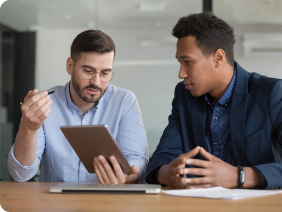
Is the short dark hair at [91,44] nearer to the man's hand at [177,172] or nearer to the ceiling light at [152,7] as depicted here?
the man's hand at [177,172]

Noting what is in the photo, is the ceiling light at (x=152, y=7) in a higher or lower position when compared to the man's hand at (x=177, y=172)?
higher

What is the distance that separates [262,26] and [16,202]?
300cm

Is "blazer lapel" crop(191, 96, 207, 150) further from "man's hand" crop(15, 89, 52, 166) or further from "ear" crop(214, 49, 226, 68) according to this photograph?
"man's hand" crop(15, 89, 52, 166)

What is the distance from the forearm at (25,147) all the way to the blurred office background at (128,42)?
187 cm

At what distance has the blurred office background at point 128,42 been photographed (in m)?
3.27

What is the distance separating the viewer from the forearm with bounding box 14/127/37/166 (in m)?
1.49

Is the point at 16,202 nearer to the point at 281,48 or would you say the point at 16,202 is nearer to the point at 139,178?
the point at 139,178

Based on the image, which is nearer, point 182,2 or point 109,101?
point 109,101

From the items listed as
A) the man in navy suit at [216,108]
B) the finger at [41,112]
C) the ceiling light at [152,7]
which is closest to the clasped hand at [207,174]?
the man in navy suit at [216,108]

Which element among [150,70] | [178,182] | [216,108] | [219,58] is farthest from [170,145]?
[150,70]

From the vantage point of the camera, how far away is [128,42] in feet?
11.3

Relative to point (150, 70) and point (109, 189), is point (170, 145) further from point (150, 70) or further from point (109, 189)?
point (150, 70)

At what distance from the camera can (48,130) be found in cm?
184

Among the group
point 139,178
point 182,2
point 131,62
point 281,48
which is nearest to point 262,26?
point 281,48
